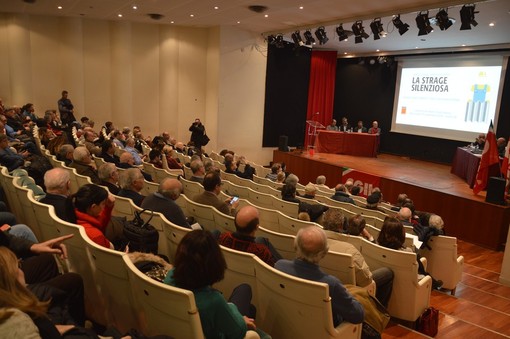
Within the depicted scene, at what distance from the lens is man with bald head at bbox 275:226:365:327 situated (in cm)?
241

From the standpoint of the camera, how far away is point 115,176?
14.2ft

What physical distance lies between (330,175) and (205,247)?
1013 cm

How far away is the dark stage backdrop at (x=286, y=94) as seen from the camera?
14.1 m

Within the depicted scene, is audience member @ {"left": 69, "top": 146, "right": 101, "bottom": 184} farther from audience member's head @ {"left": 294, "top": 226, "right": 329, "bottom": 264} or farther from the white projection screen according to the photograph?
the white projection screen

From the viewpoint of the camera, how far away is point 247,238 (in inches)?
114

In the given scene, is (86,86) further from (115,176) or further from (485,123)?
(485,123)

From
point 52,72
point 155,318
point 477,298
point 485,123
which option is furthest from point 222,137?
point 155,318

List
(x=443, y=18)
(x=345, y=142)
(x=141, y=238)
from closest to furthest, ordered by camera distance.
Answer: (x=141, y=238), (x=443, y=18), (x=345, y=142)

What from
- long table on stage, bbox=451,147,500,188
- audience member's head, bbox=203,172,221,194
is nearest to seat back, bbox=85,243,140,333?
audience member's head, bbox=203,172,221,194

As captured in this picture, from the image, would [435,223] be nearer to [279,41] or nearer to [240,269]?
[240,269]

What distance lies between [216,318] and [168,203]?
5.95 ft

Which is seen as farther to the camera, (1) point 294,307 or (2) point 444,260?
(2) point 444,260

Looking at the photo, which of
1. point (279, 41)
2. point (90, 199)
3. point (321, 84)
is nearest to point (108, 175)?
point (90, 199)

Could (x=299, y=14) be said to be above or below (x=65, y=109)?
above
